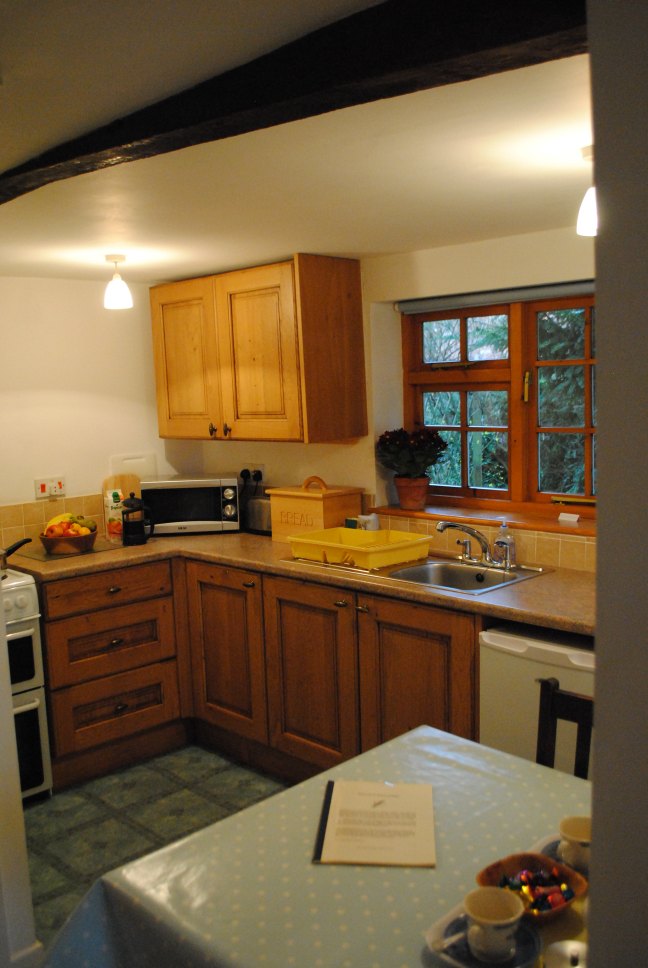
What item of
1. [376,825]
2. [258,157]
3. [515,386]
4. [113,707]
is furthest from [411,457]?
[376,825]

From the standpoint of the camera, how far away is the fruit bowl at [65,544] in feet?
12.1

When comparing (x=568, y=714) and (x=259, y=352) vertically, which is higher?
(x=259, y=352)

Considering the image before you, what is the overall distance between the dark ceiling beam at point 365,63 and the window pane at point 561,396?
2.07m

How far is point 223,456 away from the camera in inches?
180

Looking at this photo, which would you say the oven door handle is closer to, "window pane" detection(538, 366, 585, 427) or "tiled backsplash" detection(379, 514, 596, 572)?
"tiled backsplash" detection(379, 514, 596, 572)

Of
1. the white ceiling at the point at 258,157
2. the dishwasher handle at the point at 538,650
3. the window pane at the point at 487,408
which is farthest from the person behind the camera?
the window pane at the point at 487,408

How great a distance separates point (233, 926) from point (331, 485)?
2782mm

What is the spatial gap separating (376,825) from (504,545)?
180cm

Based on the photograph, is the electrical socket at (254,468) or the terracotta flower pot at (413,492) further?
the electrical socket at (254,468)

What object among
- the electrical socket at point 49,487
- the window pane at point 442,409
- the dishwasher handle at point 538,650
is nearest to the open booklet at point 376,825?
the dishwasher handle at point 538,650

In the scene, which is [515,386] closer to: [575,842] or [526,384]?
[526,384]

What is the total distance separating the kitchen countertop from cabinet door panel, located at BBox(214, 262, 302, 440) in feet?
1.77

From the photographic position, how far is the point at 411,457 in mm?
3662

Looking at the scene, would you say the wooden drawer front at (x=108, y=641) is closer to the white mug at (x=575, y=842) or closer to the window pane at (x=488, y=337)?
the window pane at (x=488, y=337)
